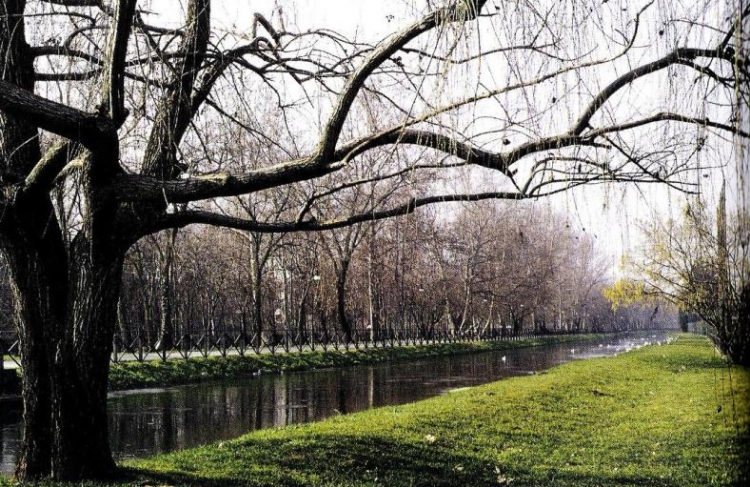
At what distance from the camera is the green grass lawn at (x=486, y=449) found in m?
6.74

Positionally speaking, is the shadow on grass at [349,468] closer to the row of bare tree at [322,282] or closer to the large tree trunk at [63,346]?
the large tree trunk at [63,346]

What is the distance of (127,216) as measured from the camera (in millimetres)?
6312

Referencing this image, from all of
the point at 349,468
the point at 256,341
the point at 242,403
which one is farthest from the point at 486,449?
the point at 256,341

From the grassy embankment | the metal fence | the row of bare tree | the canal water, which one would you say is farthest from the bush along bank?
the row of bare tree

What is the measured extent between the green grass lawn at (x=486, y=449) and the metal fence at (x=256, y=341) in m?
10.1

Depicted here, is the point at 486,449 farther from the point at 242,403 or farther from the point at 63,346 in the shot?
the point at 242,403

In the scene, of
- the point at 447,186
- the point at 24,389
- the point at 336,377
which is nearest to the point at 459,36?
the point at 447,186

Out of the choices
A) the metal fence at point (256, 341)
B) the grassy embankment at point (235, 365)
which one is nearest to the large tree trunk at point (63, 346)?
the metal fence at point (256, 341)

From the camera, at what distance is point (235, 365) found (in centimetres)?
2397

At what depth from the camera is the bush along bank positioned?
6738 millimetres

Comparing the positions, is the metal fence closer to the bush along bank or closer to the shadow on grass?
the bush along bank

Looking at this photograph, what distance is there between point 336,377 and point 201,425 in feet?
34.2

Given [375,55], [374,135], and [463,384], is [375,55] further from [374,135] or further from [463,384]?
[463,384]

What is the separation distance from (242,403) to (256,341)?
12372mm
